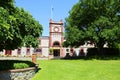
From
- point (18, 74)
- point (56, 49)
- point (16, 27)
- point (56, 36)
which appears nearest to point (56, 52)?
point (56, 49)

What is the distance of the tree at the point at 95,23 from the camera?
159 feet

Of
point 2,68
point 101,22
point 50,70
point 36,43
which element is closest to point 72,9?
point 101,22

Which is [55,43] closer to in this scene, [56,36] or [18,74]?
→ [56,36]

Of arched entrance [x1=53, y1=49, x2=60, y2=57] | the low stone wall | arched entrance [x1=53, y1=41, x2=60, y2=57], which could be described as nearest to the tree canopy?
the low stone wall

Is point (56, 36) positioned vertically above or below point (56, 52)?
above

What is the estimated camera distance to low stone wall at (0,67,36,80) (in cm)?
2322

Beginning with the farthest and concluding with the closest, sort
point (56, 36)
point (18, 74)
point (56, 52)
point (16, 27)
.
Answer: point (56, 52), point (56, 36), point (18, 74), point (16, 27)

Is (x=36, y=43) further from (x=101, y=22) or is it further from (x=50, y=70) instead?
(x=101, y=22)

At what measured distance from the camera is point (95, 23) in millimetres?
49000

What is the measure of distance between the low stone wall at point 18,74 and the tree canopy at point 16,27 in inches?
102

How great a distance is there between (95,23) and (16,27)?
27186 millimetres

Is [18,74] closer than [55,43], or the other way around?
[18,74]

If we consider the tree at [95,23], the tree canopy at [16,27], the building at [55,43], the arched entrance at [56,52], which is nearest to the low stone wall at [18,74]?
the tree canopy at [16,27]

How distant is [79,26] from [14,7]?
29.4m
